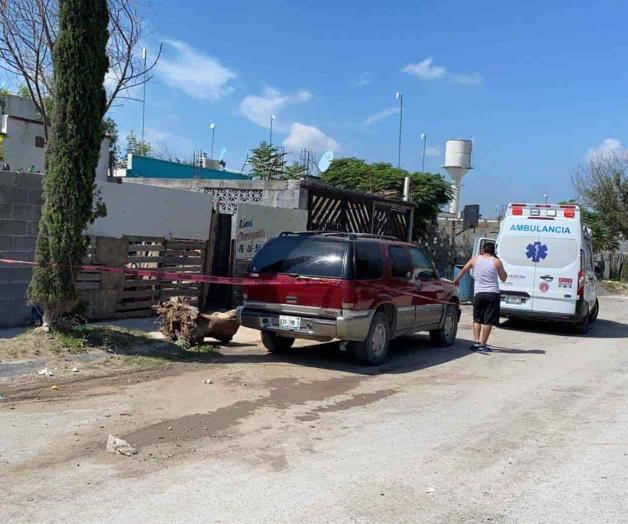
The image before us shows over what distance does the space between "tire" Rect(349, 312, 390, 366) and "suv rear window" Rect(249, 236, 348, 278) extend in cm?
104

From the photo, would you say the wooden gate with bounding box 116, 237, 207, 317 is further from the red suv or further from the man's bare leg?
the man's bare leg

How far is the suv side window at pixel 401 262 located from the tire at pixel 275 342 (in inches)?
78.4

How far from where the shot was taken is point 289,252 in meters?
9.32

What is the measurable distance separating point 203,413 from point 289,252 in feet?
11.1

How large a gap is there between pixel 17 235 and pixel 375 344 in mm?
5395

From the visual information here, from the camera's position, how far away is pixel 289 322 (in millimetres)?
8922

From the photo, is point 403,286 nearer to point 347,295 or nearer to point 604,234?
point 347,295

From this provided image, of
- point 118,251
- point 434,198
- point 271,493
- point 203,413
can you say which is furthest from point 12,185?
point 434,198

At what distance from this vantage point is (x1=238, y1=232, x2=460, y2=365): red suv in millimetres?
8695

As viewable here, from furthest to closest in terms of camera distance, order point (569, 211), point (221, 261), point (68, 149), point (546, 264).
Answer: point (569, 211) < point (546, 264) < point (221, 261) < point (68, 149)

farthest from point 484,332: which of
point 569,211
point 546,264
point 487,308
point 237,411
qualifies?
point 237,411

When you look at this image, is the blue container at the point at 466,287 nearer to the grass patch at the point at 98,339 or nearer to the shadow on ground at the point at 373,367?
the shadow on ground at the point at 373,367

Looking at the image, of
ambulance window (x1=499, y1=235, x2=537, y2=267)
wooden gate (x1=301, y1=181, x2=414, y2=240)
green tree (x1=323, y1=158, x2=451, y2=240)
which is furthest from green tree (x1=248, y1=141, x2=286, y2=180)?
ambulance window (x1=499, y1=235, x2=537, y2=267)

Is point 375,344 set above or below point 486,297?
below
